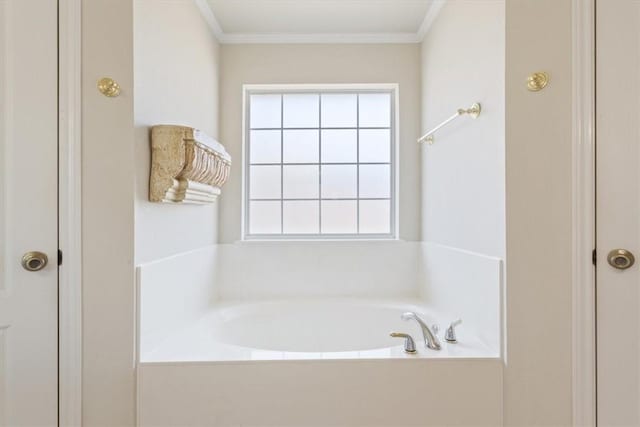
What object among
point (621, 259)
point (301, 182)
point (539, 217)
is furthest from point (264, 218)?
point (621, 259)

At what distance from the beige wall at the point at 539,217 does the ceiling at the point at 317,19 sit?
868 mm

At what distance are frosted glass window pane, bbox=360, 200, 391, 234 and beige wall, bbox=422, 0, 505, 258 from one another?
0.27 m

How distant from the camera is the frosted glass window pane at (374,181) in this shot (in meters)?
2.38

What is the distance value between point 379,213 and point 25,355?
1919mm

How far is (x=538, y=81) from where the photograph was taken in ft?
4.02

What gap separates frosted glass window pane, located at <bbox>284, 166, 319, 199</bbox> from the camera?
7.82 feet

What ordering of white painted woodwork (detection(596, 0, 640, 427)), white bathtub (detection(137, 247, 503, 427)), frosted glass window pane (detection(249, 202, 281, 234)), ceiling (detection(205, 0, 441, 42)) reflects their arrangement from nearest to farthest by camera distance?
white painted woodwork (detection(596, 0, 640, 427)) < white bathtub (detection(137, 247, 503, 427)) < ceiling (detection(205, 0, 441, 42)) < frosted glass window pane (detection(249, 202, 281, 234))

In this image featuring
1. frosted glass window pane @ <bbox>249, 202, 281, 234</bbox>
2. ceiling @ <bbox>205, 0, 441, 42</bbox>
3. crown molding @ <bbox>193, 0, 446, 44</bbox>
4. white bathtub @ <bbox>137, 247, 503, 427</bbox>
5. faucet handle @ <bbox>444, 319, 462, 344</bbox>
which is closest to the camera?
white bathtub @ <bbox>137, 247, 503, 427</bbox>

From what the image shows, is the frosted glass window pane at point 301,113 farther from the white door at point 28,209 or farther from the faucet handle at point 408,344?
the faucet handle at point 408,344

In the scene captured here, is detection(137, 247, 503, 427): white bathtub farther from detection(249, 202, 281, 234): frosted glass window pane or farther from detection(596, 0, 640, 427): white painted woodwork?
detection(249, 202, 281, 234): frosted glass window pane

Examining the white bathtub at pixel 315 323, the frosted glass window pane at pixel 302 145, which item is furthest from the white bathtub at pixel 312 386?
the frosted glass window pane at pixel 302 145

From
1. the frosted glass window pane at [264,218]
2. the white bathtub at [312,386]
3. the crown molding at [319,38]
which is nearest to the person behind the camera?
the white bathtub at [312,386]

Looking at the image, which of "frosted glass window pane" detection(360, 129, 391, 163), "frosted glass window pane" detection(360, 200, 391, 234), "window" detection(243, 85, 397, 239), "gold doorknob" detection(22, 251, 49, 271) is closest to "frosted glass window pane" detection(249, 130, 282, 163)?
"window" detection(243, 85, 397, 239)

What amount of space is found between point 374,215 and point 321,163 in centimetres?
51
